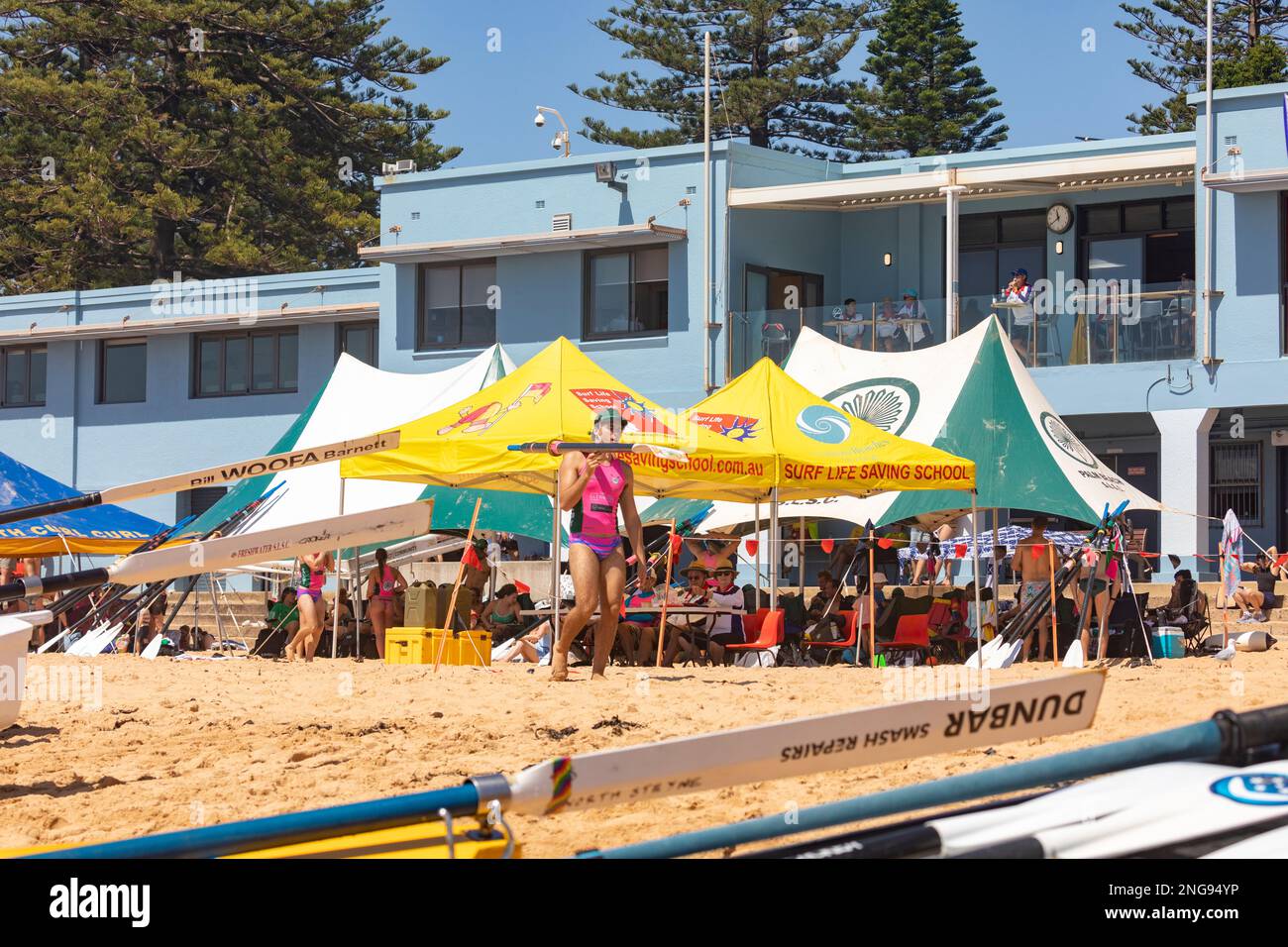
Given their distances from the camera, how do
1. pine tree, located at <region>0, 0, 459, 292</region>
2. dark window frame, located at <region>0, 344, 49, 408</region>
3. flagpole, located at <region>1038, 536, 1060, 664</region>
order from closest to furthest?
flagpole, located at <region>1038, 536, 1060, 664</region> → dark window frame, located at <region>0, 344, 49, 408</region> → pine tree, located at <region>0, 0, 459, 292</region>

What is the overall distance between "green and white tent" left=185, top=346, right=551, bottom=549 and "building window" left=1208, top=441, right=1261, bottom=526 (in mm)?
10885

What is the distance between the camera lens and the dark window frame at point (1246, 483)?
24891 mm

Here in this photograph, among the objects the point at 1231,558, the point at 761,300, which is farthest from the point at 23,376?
the point at 1231,558

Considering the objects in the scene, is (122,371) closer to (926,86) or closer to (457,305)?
(457,305)

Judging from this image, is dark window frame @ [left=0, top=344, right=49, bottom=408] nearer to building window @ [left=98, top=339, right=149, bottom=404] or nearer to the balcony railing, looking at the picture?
building window @ [left=98, top=339, right=149, bottom=404]

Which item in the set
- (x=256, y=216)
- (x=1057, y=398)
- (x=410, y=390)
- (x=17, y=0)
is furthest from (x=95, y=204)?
(x=1057, y=398)

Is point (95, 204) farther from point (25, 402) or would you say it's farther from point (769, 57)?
point (769, 57)

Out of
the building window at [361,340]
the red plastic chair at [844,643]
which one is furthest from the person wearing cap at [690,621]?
the building window at [361,340]

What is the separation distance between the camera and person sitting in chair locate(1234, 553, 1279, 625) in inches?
768

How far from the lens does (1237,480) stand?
25141 mm

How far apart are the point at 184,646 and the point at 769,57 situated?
87.2 ft

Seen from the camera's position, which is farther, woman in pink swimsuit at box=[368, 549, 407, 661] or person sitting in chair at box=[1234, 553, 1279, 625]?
person sitting in chair at box=[1234, 553, 1279, 625]

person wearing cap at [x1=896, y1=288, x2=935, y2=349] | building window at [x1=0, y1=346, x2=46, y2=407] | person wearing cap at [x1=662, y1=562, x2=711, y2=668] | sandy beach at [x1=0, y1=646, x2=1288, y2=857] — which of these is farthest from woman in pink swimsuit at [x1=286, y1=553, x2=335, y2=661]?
building window at [x1=0, y1=346, x2=46, y2=407]
